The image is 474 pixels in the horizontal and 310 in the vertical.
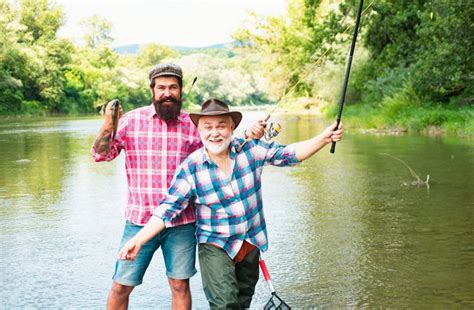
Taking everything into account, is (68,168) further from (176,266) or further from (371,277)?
(176,266)

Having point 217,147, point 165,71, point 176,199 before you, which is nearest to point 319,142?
point 217,147

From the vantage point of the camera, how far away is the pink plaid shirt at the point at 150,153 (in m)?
4.57

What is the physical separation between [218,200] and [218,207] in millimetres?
44

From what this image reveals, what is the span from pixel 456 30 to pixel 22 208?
15335mm

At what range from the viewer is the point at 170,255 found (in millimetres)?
4582

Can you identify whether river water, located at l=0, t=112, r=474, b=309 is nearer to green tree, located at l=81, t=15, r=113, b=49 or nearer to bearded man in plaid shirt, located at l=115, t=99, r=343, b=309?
bearded man in plaid shirt, located at l=115, t=99, r=343, b=309

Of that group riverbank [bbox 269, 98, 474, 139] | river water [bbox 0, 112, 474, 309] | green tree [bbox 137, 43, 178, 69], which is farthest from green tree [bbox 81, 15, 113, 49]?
river water [bbox 0, 112, 474, 309]

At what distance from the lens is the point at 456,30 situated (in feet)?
71.3

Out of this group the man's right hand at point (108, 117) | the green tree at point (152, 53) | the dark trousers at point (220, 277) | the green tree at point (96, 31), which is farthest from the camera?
the green tree at point (152, 53)

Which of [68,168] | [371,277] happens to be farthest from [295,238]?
[68,168]

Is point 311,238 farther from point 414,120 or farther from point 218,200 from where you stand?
point 414,120

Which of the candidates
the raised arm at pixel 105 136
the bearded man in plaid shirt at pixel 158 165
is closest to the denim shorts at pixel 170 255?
the bearded man in plaid shirt at pixel 158 165

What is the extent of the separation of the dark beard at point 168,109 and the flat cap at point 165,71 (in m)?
0.16

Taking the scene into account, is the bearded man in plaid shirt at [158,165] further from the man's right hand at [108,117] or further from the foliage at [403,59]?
the foliage at [403,59]
